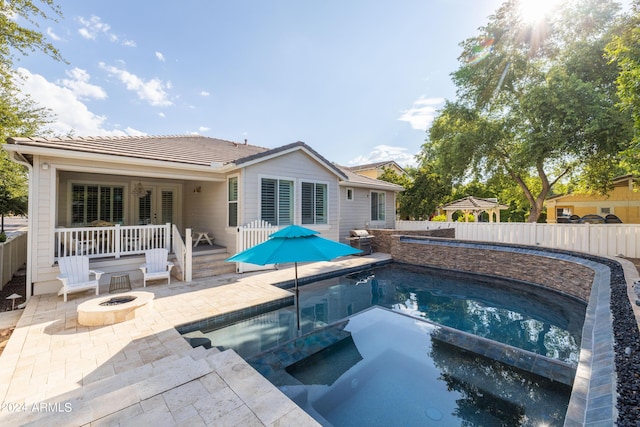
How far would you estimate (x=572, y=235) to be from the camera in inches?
457

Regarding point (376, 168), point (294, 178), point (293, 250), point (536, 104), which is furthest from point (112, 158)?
point (376, 168)

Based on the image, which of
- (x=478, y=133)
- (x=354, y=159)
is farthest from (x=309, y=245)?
(x=354, y=159)

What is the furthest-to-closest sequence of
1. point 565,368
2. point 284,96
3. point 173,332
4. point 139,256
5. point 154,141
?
point 284,96
point 154,141
point 139,256
point 173,332
point 565,368

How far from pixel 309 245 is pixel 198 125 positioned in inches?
651

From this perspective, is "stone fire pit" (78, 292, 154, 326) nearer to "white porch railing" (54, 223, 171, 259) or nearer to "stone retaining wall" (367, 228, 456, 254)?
"white porch railing" (54, 223, 171, 259)

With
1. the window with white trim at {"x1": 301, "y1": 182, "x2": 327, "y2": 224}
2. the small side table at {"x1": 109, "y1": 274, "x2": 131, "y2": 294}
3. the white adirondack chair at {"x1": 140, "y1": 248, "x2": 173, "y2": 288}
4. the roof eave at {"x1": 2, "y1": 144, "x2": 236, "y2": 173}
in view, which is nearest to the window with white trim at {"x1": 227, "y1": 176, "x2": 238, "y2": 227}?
the roof eave at {"x1": 2, "y1": 144, "x2": 236, "y2": 173}

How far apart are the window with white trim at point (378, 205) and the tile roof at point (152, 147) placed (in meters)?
7.91

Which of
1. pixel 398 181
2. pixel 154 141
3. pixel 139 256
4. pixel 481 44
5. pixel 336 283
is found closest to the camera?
pixel 139 256

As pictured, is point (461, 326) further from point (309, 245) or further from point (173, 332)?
point (173, 332)

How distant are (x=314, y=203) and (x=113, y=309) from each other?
8032 millimetres

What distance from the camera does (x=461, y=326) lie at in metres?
6.12

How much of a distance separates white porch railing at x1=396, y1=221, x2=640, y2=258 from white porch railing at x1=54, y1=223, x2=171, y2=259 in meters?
14.6

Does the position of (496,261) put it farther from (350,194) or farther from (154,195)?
(154,195)

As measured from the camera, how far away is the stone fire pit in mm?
5191
